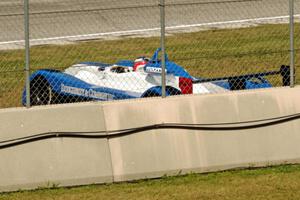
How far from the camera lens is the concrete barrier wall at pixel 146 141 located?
11.4 meters

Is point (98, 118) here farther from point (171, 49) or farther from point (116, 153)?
point (171, 49)

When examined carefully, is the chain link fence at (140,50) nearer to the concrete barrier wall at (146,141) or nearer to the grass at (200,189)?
the concrete barrier wall at (146,141)

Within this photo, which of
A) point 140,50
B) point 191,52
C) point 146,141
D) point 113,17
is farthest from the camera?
point 113,17

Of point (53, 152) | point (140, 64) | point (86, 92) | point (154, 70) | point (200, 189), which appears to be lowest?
point (200, 189)

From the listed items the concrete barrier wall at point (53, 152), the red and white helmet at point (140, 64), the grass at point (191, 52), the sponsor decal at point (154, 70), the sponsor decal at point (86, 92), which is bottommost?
the concrete barrier wall at point (53, 152)

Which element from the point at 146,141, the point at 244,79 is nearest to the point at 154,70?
the point at 244,79

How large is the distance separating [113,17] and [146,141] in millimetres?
13931

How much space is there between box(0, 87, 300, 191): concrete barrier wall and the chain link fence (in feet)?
2.47

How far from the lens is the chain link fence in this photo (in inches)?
545

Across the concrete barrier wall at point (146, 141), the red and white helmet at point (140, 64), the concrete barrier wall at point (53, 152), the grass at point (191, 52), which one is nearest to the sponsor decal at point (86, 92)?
the red and white helmet at point (140, 64)

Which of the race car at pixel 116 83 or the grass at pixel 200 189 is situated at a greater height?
the race car at pixel 116 83

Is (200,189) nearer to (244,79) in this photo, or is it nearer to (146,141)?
(146,141)

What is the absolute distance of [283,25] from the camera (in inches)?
914

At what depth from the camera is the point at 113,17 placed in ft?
82.9
